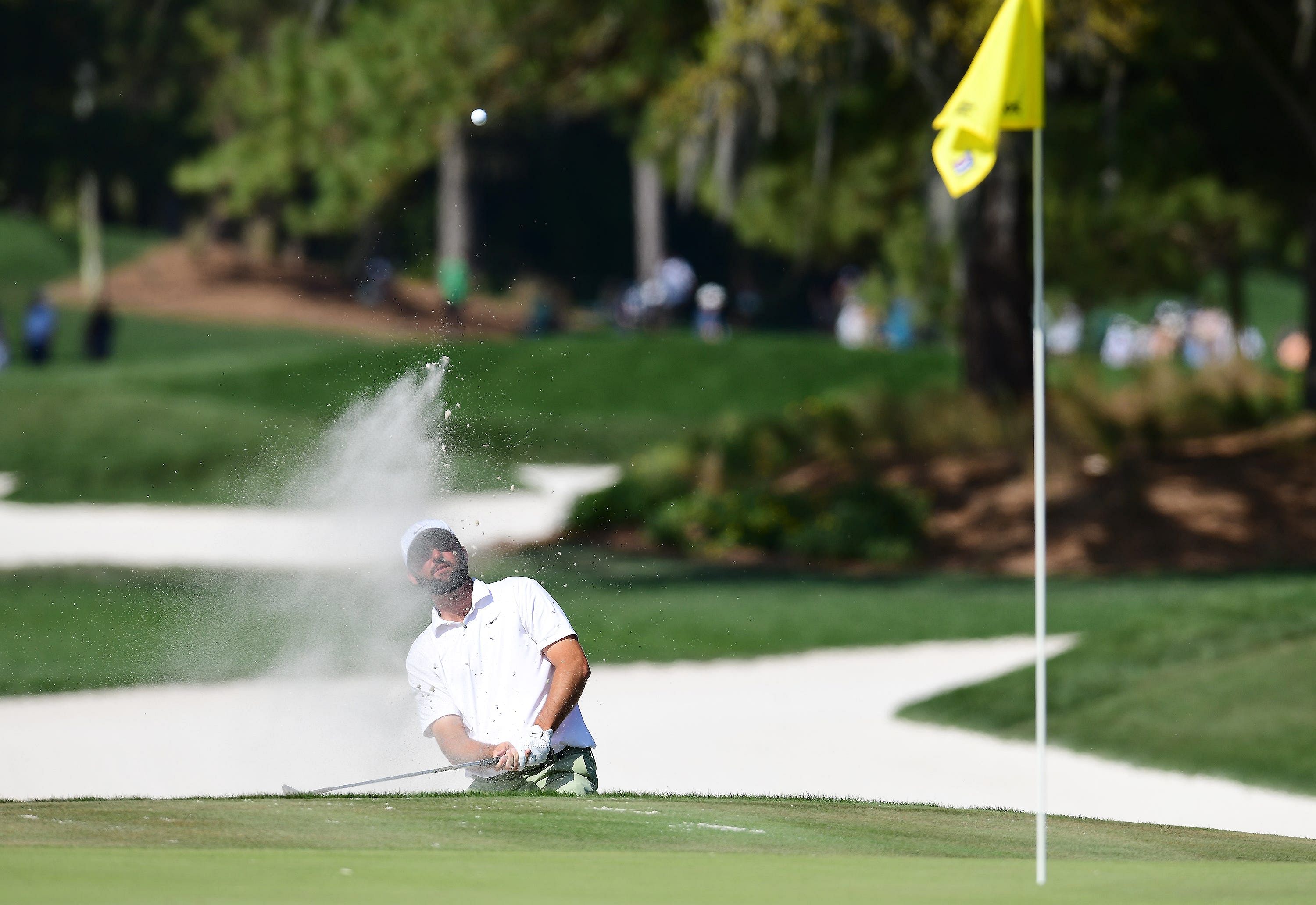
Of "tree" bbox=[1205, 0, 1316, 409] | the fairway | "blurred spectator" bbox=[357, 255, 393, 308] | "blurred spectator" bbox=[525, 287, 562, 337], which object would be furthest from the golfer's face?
"blurred spectator" bbox=[357, 255, 393, 308]

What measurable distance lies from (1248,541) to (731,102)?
19.8 ft

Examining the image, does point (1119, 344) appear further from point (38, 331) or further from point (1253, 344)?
point (38, 331)

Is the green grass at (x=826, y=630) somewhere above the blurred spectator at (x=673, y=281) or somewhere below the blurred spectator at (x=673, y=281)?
below

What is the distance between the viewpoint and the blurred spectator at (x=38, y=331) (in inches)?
1481

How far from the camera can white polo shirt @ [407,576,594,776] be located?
22.4ft

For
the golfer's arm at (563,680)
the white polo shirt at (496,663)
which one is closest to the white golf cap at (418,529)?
the white polo shirt at (496,663)

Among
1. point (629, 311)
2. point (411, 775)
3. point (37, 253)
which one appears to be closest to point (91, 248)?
point (37, 253)

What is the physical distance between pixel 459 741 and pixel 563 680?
1.70 feet

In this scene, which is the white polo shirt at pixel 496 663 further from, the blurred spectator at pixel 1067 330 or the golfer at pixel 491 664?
the blurred spectator at pixel 1067 330

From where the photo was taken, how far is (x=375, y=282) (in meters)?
50.3

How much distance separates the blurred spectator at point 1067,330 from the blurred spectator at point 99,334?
20.7 meters

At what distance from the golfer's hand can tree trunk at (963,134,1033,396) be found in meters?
13.8

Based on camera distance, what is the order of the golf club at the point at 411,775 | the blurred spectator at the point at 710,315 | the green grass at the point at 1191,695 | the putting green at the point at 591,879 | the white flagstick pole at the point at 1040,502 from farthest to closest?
the blurred spectator at the point at 710,315 → the green grass at the point at 1191,695 → the golf club at the point at 411,775 → the white flagstick pole at the point at 1040,502 → the putting green at the point at 591,879

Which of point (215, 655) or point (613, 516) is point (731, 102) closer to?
point (613, 516)
